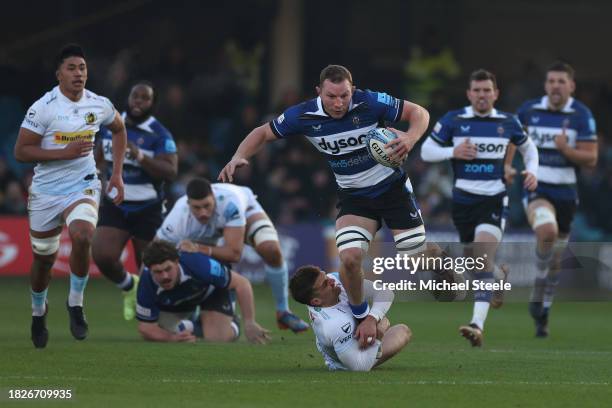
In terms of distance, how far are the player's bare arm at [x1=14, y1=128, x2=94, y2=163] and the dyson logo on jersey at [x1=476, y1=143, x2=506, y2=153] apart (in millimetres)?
4190

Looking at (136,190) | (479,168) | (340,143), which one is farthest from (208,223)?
(340,143)

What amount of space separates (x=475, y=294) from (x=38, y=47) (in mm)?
13119

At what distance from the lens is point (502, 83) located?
25.0 meters

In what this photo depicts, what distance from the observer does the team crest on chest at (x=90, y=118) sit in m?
12.1

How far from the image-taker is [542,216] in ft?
48.8

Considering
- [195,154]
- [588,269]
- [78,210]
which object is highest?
[78,210]

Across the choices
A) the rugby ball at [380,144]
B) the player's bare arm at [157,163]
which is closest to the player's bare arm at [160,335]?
the player's bare arm at [157,163]

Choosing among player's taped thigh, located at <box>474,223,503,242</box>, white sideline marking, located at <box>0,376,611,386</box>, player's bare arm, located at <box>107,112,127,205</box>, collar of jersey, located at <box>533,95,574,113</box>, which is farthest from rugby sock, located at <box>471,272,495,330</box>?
player's bare arm, located at <box>107,112,127,205</box>

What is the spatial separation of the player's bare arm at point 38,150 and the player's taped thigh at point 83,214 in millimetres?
448

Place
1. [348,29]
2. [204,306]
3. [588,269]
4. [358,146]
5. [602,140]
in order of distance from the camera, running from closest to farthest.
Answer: [358,146] → [204,306] → [588,269] → [602,140] → [348,29]

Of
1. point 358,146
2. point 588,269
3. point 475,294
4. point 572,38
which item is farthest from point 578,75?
point 358,146

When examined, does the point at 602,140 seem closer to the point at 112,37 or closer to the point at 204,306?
the point at 112,37

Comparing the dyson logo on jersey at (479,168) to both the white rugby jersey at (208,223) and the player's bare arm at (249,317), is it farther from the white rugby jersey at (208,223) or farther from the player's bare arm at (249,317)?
the player's bare arm at (249,317)

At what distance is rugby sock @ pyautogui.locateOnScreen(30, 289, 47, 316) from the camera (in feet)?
39.9
